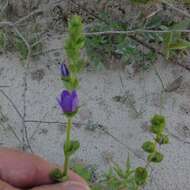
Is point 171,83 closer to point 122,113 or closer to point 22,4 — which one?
point 122,113

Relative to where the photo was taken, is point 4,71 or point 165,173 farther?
point 4,71

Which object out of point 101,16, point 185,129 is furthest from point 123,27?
point 185,129

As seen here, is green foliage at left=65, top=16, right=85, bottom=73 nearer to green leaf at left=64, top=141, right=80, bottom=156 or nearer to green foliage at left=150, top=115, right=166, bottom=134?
green leaf at left=64, top=141, right=80, bottom=156

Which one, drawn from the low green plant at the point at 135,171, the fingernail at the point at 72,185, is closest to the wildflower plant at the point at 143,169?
the low green plant at the point at 135,171

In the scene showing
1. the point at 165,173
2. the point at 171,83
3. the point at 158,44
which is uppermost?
the point at 158,44

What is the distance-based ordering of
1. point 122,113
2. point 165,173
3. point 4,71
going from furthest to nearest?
point 4,71 → point 122,113 → point 165,173

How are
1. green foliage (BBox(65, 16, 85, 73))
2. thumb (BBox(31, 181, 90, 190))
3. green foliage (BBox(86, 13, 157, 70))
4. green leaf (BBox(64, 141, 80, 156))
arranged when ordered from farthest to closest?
green foliage (BBox(86, 13, 157, 70)) → thumb (BBox(31, 181, 90, 190)) → green leaf (BBox(64, 141, 80, 156)) → green foliage (BBox(65, 16, 85, 73))

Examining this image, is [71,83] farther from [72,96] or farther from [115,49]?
[115,49]

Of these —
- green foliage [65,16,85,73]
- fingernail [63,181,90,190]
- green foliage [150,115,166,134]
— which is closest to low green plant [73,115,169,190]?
green foliage [150,115,166,134]

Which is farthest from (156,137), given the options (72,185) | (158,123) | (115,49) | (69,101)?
(115,49)

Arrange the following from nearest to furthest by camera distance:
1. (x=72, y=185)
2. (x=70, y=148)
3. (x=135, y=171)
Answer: (x=70, y=148) < (x=72, y=185) < (x=135, y=171)

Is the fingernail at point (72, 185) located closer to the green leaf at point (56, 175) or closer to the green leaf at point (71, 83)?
the green leaf at point (56, 175)
